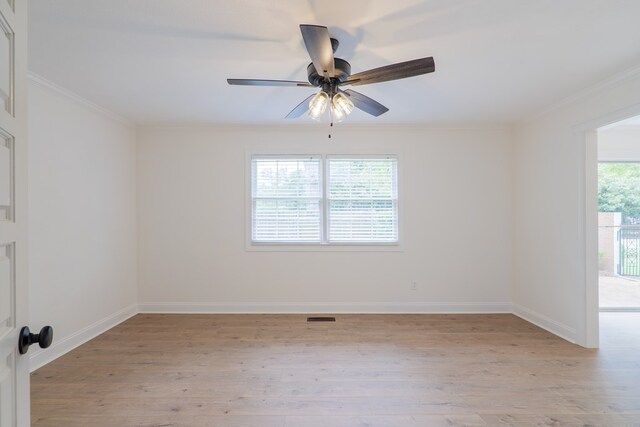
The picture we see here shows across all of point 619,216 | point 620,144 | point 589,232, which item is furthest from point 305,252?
point 619,216

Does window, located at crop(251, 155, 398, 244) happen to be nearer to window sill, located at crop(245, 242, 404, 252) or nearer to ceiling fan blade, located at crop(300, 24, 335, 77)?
window sill, located at crop(245, 242, 404, 252)

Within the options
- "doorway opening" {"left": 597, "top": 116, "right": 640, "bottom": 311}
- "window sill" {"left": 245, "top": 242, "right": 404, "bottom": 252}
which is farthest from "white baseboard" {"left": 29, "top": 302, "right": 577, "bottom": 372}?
"doorway opening" {"left": 597, "top": 116, "right": 640, "bottom": 311}

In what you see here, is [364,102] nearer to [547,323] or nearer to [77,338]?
[547,323]

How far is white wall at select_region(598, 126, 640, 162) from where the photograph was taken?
3975mm

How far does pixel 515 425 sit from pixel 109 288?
404 cm

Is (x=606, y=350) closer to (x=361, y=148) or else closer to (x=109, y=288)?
(x=361, y=148)

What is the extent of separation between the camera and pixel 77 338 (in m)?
2.90

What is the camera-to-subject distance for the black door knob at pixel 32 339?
861 mm

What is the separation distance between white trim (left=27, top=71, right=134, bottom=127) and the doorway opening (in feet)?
20.5

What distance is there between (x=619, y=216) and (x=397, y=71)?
510 cm

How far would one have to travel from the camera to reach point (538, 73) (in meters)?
2.43

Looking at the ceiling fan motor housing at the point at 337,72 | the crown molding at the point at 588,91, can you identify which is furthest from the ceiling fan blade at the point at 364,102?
the crown molding at the point at 588,91

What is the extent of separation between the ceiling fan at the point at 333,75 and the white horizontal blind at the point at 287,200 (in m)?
1.58

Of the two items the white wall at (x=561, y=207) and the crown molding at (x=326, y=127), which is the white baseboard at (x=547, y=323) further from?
the crown molding at (x=326, y=127)
